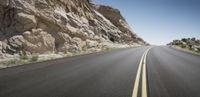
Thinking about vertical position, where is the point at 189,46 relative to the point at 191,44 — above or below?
below

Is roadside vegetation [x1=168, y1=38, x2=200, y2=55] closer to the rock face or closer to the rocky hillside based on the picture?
the rocky hillside

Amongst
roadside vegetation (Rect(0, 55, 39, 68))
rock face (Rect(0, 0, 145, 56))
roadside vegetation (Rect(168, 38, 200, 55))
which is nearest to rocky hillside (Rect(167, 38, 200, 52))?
roadside vegetation (Rect(168, 38, 200, 55))

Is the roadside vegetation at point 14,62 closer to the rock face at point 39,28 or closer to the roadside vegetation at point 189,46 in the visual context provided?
the rock face at point 39,28

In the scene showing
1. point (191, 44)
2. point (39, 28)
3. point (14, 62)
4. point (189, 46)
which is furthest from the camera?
point (191, 44)

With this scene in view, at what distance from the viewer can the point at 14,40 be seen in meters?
21.4

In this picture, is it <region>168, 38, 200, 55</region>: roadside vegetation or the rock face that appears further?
<region>168, 38, 200, 55</region>: roadside vegetation

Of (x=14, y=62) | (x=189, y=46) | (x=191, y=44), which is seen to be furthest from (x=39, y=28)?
(x=191, y=44)

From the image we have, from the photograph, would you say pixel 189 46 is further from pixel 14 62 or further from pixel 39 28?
pixel 14 62

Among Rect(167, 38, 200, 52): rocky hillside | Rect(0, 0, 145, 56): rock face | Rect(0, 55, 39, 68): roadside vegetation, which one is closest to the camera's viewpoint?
Rect(0, 55, 39, 68): roadside vegetation

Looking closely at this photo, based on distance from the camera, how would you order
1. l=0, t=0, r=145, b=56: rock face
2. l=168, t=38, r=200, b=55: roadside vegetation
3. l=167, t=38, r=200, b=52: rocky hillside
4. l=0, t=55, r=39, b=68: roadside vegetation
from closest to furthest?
l=0, t=55, r=39, b=68: roadside vegetation → l=0, t=0, r=145, b=56: rock face → l=168, t=38, r=200, b=55: roadside vegetation → l=167, t=38, r=200, b=52: rocky hillside

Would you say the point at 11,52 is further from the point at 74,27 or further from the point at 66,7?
the point at 66,7

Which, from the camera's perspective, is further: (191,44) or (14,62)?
(191,44)

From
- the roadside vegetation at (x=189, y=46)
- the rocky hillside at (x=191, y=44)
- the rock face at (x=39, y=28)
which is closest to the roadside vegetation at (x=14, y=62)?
the rock face at (x=39, y=28)

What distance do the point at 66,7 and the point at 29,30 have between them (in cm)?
1433
